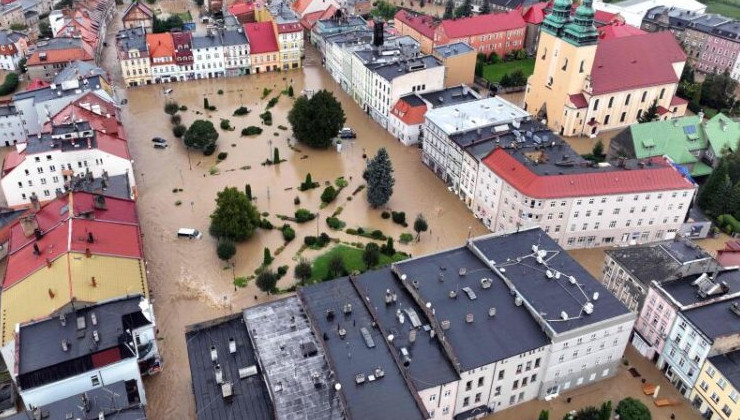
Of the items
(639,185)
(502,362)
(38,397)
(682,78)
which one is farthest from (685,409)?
(682,78)

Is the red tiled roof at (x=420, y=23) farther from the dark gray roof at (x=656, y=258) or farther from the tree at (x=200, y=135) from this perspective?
the dark gray roof at (x=656, y=258)

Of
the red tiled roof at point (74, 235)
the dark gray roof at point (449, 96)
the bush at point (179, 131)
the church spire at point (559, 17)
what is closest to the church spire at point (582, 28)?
the church spire at point (559, 17)

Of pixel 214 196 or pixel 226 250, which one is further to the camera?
pixel 214 196

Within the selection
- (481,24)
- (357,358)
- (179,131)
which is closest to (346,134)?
(179,131)

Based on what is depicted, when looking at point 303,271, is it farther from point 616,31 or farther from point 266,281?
point 616,31

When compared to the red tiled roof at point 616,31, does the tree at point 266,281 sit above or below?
below

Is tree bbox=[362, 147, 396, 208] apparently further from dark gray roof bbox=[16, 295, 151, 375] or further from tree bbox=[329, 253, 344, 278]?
dark gray roof bbox=[16, 295, 151, 375]
